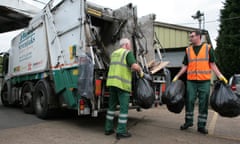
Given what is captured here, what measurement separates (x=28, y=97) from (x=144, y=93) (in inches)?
154

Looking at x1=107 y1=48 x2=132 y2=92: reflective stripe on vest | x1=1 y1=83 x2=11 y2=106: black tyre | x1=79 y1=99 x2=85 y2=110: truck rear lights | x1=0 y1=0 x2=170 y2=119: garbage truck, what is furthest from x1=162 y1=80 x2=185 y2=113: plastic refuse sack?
x1=1 y1=83 x2=11 y2=106: black tyre

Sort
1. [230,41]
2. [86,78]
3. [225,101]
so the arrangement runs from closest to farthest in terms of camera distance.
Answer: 1. [225,101]
2. [86,78]
3. [230,41]

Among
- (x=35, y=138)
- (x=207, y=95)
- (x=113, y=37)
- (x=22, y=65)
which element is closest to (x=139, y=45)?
(x=113, y=37)

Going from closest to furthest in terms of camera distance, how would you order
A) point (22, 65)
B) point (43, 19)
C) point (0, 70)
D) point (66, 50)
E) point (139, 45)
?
point (66, 50) < point (139, 45) < point (43, 19) < point (22, 65) < point (0, 70)

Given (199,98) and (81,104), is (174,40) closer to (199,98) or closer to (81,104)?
(199,98)

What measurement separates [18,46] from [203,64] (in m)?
5.69

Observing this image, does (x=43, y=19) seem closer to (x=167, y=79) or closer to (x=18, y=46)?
(x=18, y=46)

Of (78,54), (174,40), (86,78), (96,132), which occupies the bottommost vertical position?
(96,132)

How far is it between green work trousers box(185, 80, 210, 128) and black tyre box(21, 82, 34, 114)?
160 inches

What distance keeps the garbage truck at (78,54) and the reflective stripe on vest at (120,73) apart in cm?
39

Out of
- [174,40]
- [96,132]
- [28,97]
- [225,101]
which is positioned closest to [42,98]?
[28,97]

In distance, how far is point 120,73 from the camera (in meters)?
4.27

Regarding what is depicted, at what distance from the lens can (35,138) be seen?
4.28 m

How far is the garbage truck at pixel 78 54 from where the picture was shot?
4633 millimetres
